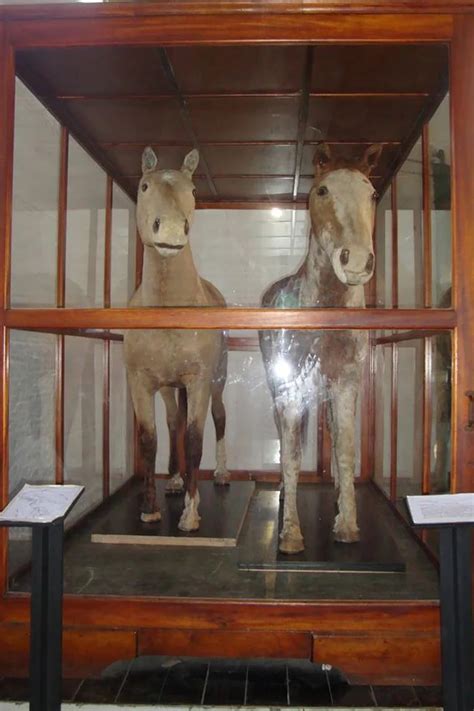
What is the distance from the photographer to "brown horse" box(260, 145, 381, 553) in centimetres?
176

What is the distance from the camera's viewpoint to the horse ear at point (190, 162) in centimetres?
196

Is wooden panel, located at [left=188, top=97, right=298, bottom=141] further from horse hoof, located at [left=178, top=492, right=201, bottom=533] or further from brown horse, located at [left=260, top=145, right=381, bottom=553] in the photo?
horse hoof, located at [left=178, top=492, right=201, bottom=533]

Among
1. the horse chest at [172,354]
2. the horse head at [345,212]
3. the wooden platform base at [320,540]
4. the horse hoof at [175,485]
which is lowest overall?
the wooden platform base at [320,540]

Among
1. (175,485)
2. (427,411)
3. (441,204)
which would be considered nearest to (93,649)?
(175,485)

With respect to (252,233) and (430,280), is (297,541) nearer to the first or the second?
(430,280)

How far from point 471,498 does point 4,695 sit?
1.32m

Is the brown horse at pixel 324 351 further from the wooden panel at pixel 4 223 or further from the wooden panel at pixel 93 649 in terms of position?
the wooden panel at pixel 4 223

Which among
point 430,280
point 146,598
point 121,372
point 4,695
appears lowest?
point 4,695

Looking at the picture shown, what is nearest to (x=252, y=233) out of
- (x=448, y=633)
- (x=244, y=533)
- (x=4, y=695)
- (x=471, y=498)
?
(x=244, y=533)

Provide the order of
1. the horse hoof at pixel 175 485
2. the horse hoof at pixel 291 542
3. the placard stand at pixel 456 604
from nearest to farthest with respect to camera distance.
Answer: the placard stand at pixel 456 604, the horse hoof at pixel 291 542, the horse hoof at pixel 175 485

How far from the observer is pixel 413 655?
4.88 feet

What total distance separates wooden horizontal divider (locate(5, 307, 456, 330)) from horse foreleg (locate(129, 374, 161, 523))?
1.92 feet

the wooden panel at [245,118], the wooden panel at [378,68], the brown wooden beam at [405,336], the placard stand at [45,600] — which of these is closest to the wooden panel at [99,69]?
the wooden panel at [245,118]

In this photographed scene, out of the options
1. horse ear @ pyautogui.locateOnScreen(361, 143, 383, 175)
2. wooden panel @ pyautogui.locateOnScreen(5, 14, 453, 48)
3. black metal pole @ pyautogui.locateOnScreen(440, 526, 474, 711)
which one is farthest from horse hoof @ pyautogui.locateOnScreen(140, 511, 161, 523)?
wooden panel @ pyautogui.locateOnScreen(5, 14, 453, 48)
